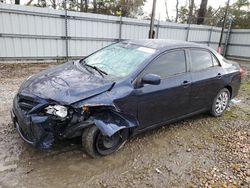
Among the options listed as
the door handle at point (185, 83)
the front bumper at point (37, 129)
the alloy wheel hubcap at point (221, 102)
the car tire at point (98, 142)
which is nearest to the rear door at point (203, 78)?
the door handle at point (185, 83)

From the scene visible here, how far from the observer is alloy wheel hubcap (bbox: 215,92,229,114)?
4543 millimetres

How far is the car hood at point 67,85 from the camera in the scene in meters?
2.63

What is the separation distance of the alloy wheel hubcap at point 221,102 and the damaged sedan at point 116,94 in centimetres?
23

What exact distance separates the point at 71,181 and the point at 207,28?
14.6 meters

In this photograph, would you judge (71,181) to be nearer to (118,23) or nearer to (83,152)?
(83,152)

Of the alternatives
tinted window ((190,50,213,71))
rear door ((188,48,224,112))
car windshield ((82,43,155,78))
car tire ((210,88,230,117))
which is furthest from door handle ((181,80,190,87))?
car tire ((210,88,230,117))

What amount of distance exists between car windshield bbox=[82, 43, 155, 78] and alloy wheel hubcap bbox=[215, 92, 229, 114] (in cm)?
201

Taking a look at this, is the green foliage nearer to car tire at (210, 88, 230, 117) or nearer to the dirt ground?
car tire at (210, 88, 230, 117)

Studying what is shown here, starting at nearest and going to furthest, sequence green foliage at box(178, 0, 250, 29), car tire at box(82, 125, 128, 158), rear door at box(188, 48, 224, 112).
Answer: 1. car tire at box(82, 125, 128, 158)
2. rear door at box(188, 48, 224, 112)
3. green foliage at box(178, 0, 250, 29)

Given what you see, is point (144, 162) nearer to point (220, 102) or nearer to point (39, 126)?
point (39, 126)

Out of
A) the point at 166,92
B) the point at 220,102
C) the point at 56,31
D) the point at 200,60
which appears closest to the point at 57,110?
the point at 166,92

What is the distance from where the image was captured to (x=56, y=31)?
364 inches

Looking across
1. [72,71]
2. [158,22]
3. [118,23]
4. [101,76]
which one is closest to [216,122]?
[101,76]

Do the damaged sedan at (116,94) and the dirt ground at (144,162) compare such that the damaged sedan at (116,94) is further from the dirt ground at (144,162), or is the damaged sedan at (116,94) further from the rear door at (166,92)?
the dirt ground at (144,162)
